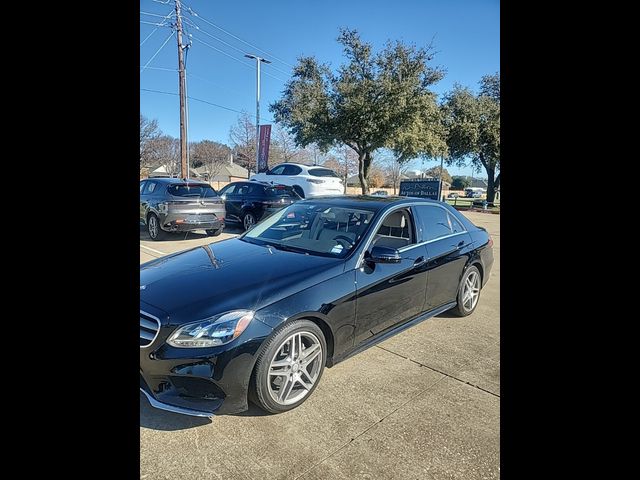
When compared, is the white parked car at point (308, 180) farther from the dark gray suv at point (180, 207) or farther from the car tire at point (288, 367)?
the car tire at point (288, 367)

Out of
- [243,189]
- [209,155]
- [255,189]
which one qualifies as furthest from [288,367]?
[209,155]

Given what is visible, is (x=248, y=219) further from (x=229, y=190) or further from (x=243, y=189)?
(x=229, y=190)

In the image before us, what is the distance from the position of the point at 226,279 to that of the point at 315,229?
118 cm

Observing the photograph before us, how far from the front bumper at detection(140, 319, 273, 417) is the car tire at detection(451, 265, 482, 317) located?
8.70 feet

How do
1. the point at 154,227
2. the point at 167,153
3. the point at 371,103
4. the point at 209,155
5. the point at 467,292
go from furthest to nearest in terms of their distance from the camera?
the point at 209,155
the point at 167,153
the point at 371,103
the point at 154,227
the point at 467,292

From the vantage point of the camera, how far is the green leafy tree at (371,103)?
17688mm

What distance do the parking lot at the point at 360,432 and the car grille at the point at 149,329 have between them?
0.52m

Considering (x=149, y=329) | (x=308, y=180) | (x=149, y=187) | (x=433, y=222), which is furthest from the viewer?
(x=308, y=180)

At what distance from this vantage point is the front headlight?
2215 mm

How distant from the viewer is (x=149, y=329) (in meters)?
2.31
